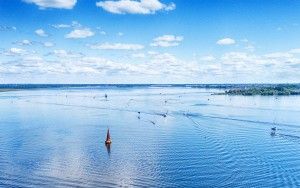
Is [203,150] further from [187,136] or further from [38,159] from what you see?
[38,159]

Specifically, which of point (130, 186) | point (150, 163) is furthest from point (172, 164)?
point (130, 186)

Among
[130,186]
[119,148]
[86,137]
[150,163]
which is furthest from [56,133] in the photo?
[130,186]

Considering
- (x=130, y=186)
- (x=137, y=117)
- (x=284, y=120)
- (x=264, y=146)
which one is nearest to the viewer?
(x=130, y=186)

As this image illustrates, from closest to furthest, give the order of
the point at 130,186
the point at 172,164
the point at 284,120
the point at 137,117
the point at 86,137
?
the point at 130,186 < the point at 172,164 < the point at 86,137 < the point at 284,120 < the point at 137,117

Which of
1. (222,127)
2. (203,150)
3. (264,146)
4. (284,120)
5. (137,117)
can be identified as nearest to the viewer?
→ (203,150)

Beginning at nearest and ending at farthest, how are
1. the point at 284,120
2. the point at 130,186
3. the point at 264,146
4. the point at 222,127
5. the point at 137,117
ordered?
1. the point at 130,186
2. the point at 264,146
3. the point at 222,127
4. the point at 284,120
5. the point at 137,117

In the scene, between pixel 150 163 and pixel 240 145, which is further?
pixel 240 145

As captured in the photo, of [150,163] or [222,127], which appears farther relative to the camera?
[222,127]

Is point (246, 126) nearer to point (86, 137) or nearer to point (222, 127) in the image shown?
point (222, 127)

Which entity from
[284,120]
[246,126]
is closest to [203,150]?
[246,126]
